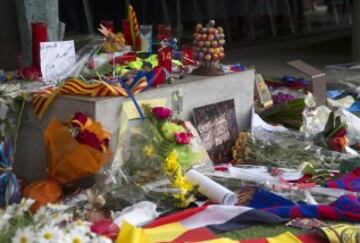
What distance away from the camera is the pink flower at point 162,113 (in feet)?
14.5

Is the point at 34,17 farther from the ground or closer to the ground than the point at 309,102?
farther from the ground

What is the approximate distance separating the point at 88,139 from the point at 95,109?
1.04 ft

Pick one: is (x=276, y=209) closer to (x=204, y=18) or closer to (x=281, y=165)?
(x=281, y=165)

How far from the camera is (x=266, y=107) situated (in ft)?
20.6

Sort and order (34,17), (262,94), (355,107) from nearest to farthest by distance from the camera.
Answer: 1. (34,17)
2. (262,94)
3. (355,107)

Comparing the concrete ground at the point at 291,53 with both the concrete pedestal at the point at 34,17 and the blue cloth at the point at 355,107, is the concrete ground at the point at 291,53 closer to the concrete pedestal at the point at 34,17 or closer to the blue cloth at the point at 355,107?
the blue cloth at the point at 355,107

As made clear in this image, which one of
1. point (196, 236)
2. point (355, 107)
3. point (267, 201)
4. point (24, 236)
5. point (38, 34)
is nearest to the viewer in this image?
point (24, 236)

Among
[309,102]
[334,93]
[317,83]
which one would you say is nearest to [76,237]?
[309,102]

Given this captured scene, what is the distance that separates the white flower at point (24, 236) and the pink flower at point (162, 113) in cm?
206

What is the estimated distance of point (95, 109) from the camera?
4109 millimetres

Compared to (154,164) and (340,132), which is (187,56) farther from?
(154,164)

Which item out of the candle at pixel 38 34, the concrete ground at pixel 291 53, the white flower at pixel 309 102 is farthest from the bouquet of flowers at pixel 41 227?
the concrete ground at pixel 291 53

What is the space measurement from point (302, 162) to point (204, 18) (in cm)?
987

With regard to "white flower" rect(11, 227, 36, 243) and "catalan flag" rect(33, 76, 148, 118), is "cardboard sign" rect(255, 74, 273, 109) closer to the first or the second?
"catalan flag" rect(33, 76, 148, 118)
